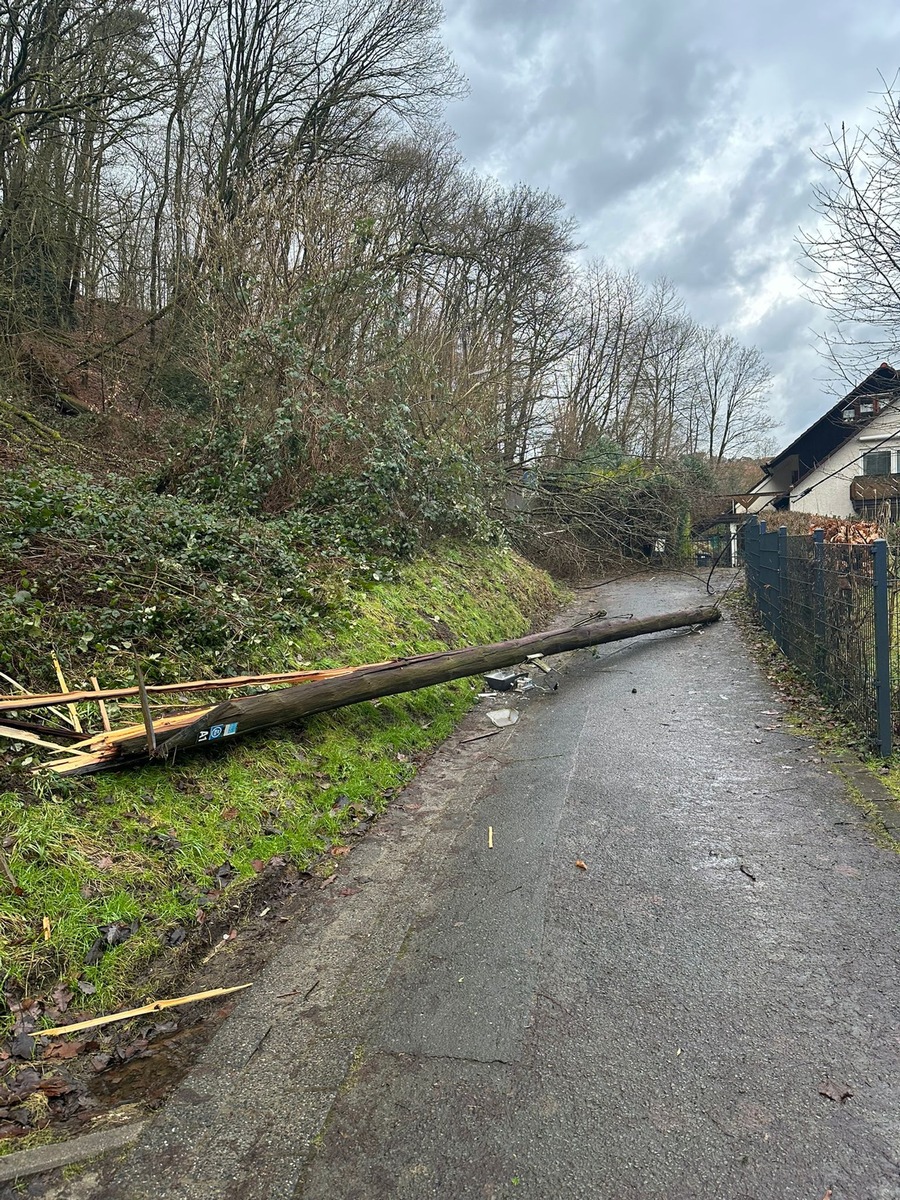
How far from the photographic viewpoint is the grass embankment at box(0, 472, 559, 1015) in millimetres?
3568

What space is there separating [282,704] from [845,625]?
17.0ft

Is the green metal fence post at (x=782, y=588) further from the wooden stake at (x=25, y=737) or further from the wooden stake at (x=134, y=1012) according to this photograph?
the wooden stake at (x=25, y=737)

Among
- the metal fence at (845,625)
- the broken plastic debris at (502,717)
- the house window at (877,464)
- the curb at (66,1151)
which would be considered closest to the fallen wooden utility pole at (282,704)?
the broken plastic debris at (502,717)

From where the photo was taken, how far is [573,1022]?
10.0ft

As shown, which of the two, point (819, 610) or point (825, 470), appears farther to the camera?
point (825, 470)

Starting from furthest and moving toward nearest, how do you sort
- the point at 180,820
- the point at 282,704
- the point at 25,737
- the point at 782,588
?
the point at 782,588 → the point at 282,704 → the point at 180,820 → the point at 25,737

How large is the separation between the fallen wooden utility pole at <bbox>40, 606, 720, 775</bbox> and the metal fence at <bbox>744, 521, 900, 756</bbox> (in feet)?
11.3

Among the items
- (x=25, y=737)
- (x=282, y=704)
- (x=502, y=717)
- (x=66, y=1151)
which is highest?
(x=25, y=737)

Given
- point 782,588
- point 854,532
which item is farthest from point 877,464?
point 854,532

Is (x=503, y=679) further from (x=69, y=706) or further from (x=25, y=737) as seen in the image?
(x=25, y=737)

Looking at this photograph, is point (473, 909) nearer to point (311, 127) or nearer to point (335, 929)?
point (335, 929)

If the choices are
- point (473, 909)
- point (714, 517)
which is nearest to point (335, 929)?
point (473, 909)

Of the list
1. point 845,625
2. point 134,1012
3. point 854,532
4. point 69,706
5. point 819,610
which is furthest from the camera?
point 854,532

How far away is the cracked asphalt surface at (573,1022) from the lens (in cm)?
238
